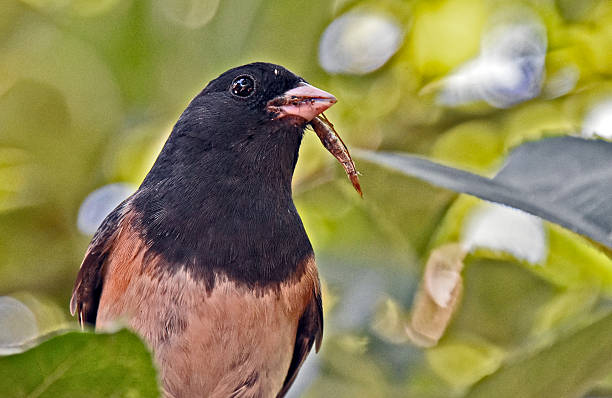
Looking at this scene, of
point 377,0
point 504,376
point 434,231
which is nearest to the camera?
point 504,376

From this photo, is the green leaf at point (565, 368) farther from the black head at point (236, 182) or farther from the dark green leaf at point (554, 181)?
the black head at point (236, 182)

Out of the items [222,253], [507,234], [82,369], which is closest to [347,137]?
[507,234]

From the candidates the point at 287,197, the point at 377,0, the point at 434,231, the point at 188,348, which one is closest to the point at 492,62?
the point at 377,0

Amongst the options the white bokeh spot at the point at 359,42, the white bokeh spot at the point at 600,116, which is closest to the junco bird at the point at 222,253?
the white bokeh spot at the point at 359,42

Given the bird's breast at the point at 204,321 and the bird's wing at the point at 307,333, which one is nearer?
the bird's breast at the point at 204,321

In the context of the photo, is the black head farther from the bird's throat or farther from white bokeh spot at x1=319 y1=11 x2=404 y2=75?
white bokeh spot at x1=319 y1=11 x2=404 y2=75

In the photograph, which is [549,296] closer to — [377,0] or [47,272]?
[377,0]
